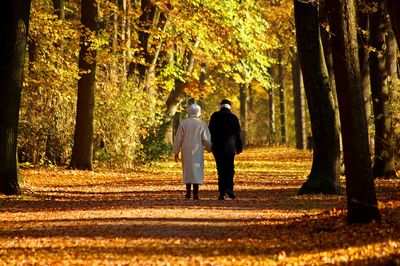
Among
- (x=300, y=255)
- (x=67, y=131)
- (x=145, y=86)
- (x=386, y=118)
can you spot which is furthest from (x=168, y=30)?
(x=300, y=255)

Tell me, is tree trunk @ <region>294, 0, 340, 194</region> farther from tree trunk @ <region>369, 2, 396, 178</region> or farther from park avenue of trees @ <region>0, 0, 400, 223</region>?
tree trunk @ <region>369, 2, 396, 178</region>

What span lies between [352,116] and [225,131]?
21.1 ft

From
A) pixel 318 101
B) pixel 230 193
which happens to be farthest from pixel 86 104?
pixel 318 101

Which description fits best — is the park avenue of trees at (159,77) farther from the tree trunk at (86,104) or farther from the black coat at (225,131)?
the black coat at (225,131)

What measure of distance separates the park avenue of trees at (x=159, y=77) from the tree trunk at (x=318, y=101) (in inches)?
0.9

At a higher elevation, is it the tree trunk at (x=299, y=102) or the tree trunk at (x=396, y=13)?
the tree trunk at (x=299, y=102)

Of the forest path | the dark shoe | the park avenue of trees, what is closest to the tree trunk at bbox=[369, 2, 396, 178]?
the park avenue of trees

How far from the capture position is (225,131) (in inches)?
717

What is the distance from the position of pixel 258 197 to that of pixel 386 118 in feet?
19.2

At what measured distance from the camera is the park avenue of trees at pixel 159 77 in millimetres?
12180

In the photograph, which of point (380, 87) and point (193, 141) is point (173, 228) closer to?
point (193, 141)

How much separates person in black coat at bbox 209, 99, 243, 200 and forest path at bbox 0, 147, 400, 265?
0.53 m

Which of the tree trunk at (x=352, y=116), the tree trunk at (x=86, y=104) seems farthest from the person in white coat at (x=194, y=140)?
the tree trunk at (x=86, y=104)

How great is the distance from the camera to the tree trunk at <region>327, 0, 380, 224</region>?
39.3ft
